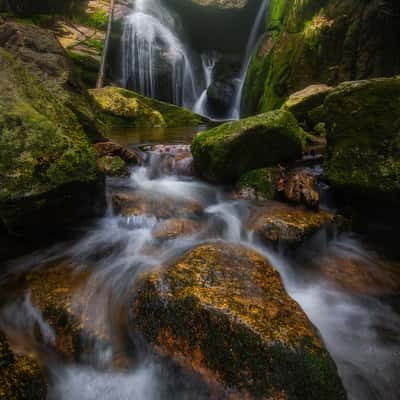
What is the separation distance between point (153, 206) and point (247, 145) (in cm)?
186

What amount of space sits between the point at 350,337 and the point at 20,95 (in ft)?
13.4

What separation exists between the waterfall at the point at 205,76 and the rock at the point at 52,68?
1284 centimetres

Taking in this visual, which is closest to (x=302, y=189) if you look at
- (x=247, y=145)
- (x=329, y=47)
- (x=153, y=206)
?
(x=247, y=145)

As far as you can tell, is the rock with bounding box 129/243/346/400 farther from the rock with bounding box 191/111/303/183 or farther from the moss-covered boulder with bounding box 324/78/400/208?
the rock with bounding box 191/111/303/183

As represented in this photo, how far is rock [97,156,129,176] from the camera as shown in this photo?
4941mm

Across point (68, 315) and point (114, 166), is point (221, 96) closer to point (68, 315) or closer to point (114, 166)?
point (114, 166)

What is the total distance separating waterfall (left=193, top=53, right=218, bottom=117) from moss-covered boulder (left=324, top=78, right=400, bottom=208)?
15.0 m

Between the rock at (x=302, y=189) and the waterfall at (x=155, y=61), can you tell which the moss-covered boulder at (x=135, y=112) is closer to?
the waterfall at (x=155, y=61)

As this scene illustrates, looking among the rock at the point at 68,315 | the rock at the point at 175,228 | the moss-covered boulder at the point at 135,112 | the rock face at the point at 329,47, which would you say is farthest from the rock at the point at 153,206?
the moss-covered boulder at the point at 135,112

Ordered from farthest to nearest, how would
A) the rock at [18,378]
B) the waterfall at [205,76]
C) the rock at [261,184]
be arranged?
the waterfall at [205,76]
the rock at [261,184]
the rock at [18,378]

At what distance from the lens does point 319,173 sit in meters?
4.58

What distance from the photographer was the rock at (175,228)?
320cm

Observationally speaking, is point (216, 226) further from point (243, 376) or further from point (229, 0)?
point (229, 0)

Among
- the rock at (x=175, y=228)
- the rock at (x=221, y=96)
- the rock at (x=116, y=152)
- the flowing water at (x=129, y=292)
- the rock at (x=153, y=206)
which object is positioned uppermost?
the rock at (x=221, y=96)
